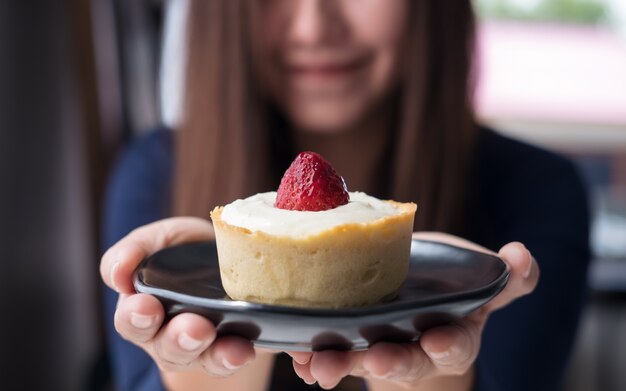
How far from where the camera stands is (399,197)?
5.20 ft

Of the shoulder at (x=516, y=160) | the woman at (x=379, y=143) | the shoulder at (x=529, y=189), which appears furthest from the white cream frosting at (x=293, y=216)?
the shoulder at (x=516, y=160)

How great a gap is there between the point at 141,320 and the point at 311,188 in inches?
9.6

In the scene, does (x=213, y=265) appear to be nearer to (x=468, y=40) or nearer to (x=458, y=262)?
(x=458, y=262)

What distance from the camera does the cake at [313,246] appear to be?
2.50 feet

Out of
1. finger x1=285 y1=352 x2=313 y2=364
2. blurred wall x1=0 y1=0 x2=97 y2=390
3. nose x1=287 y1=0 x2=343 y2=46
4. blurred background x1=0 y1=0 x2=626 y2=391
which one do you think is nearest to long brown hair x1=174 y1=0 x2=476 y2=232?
nose x1=287 y1=0 x2=343 y2=46

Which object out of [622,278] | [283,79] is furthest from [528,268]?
[622,278]

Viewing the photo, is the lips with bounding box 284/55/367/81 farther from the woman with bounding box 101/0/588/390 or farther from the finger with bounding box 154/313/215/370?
the finger with bounding box 154/313/215/370

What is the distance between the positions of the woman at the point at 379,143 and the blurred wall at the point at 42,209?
684 millimetres

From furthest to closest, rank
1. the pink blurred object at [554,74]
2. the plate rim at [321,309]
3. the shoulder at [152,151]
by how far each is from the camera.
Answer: the pink blurred object at [554,74] < the shoulder at [152,151] < the plate rim at [321,309]

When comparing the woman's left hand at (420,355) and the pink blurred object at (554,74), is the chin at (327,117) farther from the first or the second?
the pink blurred object at (554,74)

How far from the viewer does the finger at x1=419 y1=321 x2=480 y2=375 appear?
713 millimetres

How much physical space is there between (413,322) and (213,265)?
13.3 inches

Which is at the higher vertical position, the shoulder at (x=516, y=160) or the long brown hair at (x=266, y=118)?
the long brown hair at (x=266, y=118)

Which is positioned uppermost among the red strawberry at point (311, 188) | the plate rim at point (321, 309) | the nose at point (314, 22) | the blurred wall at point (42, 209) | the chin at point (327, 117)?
the nose at point (314, 22)
